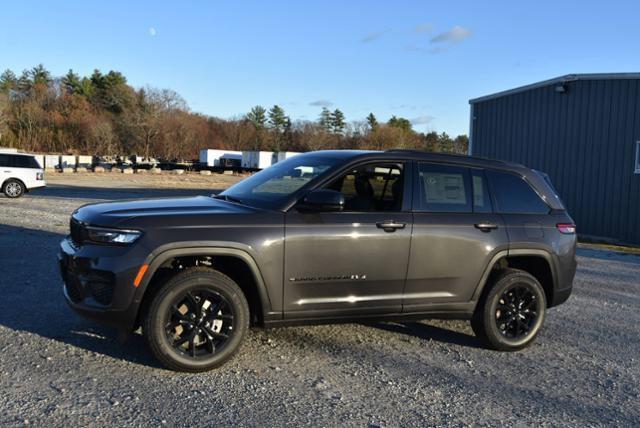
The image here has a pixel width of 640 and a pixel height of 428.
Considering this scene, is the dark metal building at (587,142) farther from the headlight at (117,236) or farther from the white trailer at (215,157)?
the white trailer at (215,157)

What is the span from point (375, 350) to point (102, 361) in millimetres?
2307

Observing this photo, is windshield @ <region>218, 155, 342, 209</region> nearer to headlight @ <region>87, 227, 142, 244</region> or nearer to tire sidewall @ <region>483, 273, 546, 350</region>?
headlight @ <region>87, 227, 142, 244</region>

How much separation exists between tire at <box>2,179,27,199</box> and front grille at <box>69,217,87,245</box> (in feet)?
61.0

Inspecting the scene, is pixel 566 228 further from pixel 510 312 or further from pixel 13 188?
pixel 13 188

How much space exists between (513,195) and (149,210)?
11.1 ft

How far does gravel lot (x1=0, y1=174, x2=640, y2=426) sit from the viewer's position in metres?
3.94

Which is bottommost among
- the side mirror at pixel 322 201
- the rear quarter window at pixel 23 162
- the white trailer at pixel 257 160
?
the side mirror at pixel 322 201

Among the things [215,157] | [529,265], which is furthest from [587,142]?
[215,157]

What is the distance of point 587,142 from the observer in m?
18.2

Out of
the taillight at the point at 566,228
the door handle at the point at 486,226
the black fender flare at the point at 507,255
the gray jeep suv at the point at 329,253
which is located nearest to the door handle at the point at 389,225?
the gray jeep suv at the point at 329,253

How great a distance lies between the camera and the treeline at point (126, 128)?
259 ft

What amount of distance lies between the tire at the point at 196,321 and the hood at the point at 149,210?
0.49 metres

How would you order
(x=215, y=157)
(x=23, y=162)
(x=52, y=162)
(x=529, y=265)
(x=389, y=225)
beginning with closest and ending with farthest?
1. (x=389, y=225)
2. (x=529, y=265)
3. (x=23, y=162)
4. (x=52, y=162)
5. (x=215, y=157)

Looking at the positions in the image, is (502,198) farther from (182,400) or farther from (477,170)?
(182,400)
